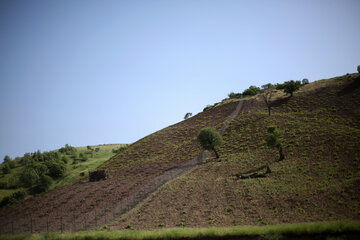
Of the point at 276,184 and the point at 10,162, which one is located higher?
the point at 10,162

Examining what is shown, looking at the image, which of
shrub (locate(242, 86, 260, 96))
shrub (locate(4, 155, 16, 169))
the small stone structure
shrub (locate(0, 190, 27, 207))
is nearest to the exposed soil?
the small stone structure

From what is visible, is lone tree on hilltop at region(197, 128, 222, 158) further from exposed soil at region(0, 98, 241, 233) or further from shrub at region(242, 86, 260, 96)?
shrub at region(242, 86, 260, 96)

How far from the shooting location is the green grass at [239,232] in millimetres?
19219

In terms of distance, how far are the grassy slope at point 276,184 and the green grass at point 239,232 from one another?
4.47 m

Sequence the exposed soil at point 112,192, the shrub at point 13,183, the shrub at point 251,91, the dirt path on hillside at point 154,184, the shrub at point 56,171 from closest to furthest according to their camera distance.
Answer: the exposed soil at point 112,192 < the dirt path on hillside at point 154,184 < the shrub at point 13,183 < the shrub at point 56,171 < the shrub at point 251,91

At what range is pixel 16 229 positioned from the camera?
29641 mm

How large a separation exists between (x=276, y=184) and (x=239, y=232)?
17218mm

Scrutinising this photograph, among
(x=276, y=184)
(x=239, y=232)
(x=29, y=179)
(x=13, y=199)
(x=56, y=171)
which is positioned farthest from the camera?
(x=56, y=171)

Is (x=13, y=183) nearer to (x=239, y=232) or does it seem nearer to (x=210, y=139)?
(x=210, y=139)

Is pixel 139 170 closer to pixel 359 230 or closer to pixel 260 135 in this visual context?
pixel 260 135

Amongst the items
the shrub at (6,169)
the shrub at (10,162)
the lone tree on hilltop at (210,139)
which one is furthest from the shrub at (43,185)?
the lone tree on hilltop at (210,139)

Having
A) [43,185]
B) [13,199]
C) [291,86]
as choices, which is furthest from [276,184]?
[291,86]

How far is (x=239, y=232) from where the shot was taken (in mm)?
21609

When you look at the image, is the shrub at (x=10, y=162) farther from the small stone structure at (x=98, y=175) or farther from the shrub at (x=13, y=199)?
the small stone structure at (x=98, y=175)
